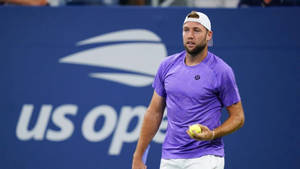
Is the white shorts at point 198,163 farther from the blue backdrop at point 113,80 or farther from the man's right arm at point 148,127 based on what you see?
the blue backdrop at point 113,80

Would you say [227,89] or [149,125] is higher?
[227,89]

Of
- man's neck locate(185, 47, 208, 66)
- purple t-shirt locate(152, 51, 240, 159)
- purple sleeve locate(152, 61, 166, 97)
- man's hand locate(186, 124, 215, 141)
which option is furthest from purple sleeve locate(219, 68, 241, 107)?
purple sleeve locate(152, 61, 166, 97)

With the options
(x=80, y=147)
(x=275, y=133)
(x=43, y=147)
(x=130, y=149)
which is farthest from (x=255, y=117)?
(x=43, y=147)

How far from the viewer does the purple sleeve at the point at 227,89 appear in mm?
3979

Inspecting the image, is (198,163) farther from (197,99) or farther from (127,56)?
(127,56)

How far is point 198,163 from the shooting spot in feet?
13.2

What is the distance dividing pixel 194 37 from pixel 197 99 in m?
0.46

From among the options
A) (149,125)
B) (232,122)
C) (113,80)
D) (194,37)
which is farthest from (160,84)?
(113,80)

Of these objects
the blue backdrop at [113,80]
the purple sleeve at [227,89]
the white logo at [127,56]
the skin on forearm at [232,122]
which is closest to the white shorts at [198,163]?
the skin on forearm at [232,122]

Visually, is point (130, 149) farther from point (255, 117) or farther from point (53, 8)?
point (53, 8)

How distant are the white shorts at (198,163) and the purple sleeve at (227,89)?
420mm

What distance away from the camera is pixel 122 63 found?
6.18 meters

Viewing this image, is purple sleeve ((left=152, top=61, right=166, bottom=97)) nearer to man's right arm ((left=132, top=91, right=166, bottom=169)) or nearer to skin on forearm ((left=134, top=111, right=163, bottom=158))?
man's right arm ((left=132, top=91, right=166, bottom=169))

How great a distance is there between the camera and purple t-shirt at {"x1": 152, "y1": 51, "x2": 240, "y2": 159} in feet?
13.1
